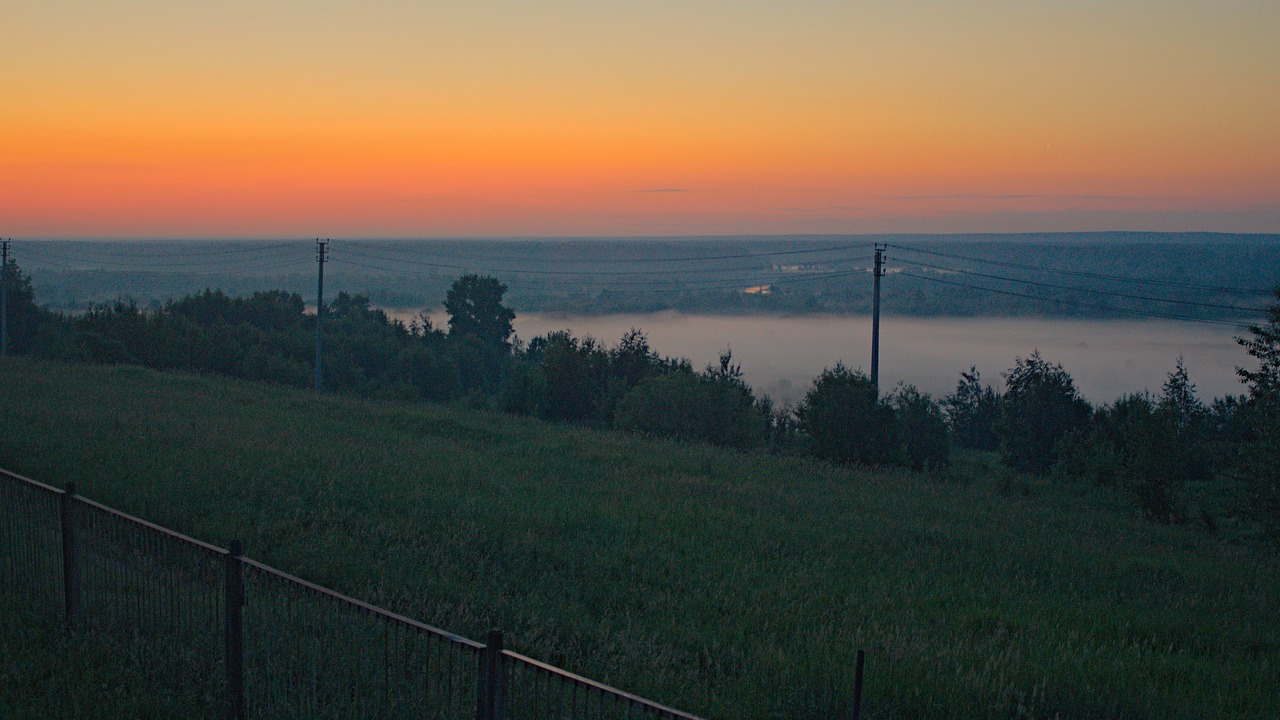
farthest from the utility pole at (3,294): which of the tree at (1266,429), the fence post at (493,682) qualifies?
the tree at (1266,429)

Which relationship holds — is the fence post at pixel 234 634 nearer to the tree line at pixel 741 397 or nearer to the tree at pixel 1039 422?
the tree line at pixel 741 397

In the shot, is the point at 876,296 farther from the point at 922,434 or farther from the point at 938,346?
the point at 938,346

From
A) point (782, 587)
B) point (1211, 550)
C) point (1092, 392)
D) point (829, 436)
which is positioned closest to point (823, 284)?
point (1092, 392)

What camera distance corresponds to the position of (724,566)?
11.6m

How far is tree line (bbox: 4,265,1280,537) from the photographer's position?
999 inches

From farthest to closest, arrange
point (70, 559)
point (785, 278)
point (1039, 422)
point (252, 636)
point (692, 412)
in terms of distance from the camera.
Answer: point (785, 278), point (1039, 422), point (692, 412), point (70, 559), point (252, 636)

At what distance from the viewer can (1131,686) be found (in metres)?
7.57

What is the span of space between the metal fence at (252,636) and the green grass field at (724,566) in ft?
6.51

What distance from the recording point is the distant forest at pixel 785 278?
4213 inches

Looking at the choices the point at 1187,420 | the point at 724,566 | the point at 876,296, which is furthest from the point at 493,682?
the point at 1187,420

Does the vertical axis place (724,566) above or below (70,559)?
below

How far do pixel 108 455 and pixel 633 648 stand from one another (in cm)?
1194

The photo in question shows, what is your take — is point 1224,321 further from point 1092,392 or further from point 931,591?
point 931,591

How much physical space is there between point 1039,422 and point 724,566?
152 ft
